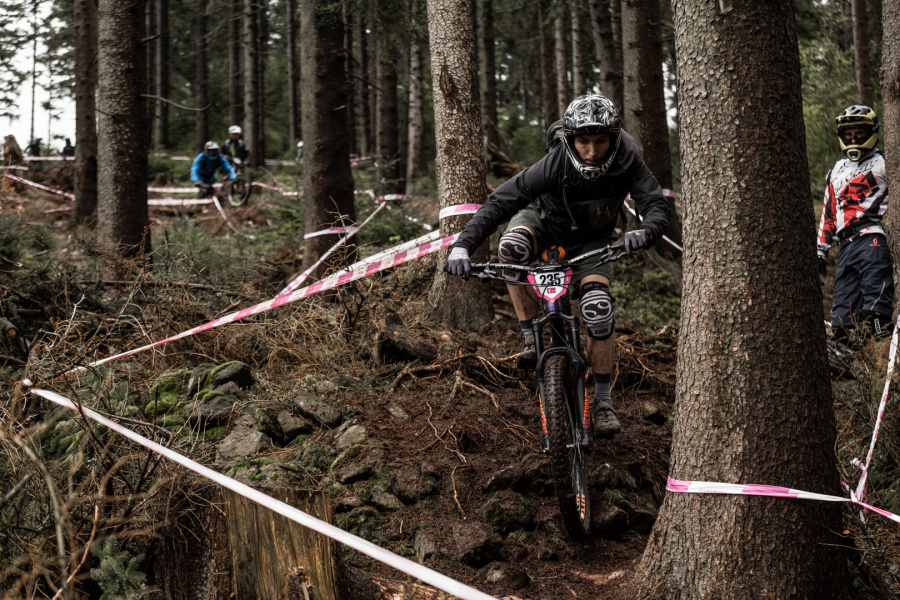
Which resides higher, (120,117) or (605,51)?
(605,51)

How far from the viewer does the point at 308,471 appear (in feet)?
15.0

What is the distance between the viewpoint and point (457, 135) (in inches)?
253

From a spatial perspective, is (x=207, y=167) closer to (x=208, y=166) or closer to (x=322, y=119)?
(x=208, y=166)

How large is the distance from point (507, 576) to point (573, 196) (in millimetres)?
2158

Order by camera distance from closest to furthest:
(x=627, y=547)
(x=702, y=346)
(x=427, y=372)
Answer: (x=702, y=346) < (x=627, y=547) < (x=427, y=372)

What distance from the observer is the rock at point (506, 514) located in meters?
4.24

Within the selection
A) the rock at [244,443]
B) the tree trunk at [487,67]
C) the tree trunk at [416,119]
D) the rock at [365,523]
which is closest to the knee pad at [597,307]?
the rock at [365,523]

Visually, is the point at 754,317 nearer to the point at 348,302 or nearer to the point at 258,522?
the point at 258,522

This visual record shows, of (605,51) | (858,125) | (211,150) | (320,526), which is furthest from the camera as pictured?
(211,150)

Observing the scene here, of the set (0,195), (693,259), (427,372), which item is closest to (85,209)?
(0,195)

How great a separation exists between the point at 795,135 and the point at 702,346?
951 millimetres

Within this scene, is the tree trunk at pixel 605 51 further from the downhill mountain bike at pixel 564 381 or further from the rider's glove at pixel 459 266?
the rider's glove at pixel 459 266

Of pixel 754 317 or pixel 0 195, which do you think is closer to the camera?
pixel 754 317

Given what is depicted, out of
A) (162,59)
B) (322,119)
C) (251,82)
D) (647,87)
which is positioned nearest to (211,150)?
(251,82)
